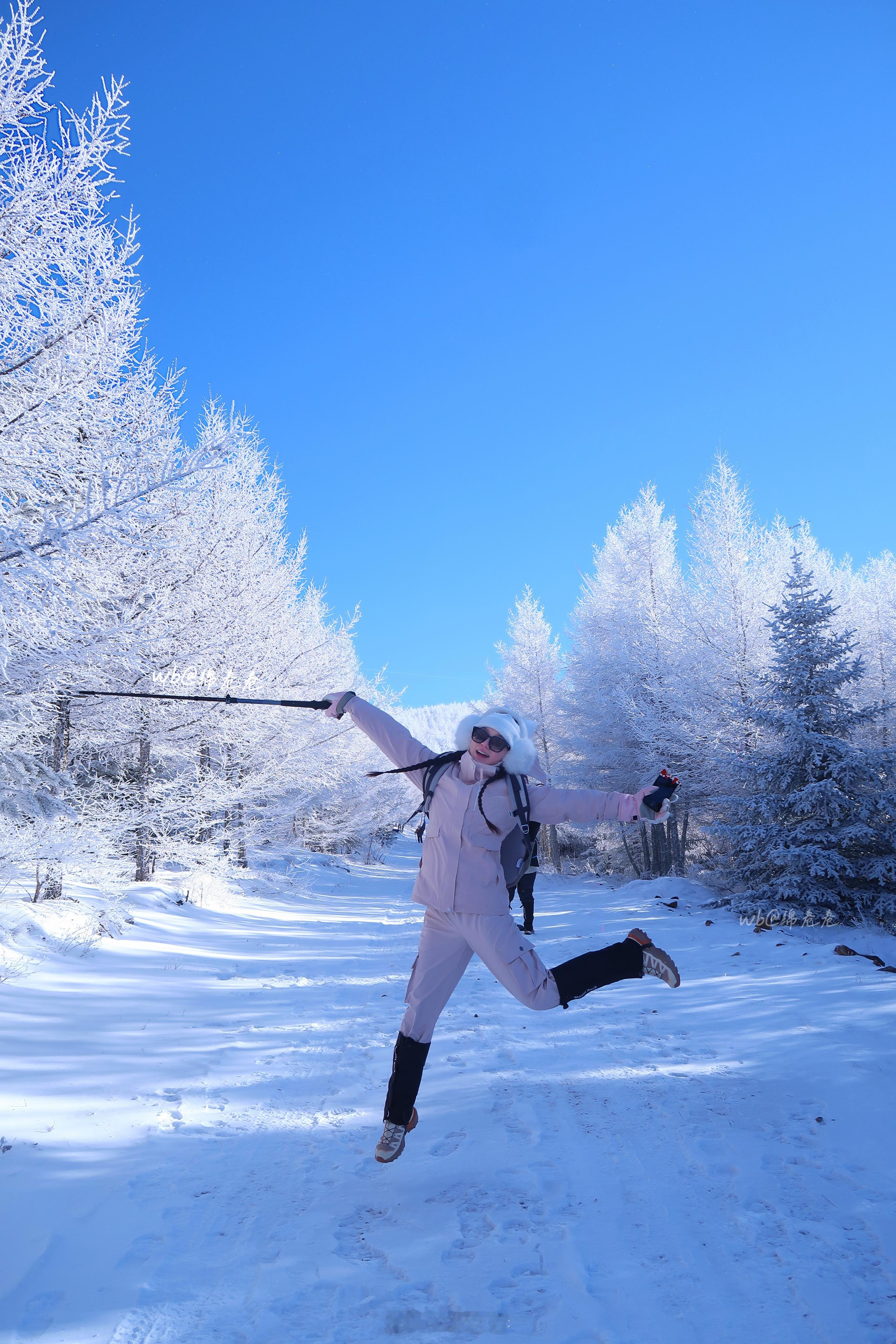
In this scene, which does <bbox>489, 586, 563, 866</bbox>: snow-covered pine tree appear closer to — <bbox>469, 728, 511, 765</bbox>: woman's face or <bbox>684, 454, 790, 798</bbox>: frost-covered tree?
<bbox>684, 454, 790, 798</bbox>: frost-covered tree

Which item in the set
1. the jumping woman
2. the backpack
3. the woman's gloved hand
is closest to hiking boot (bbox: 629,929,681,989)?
the jumping woman

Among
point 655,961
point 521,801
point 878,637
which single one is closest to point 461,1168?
point 655,961

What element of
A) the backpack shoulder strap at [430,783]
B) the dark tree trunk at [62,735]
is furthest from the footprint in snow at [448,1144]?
the dark tree trunk at [62,735]

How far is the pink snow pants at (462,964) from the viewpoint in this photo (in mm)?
3184

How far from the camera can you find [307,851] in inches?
794

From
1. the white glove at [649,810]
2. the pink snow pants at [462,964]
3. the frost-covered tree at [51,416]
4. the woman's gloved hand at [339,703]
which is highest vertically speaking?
the frost-covered tree at [51,416]

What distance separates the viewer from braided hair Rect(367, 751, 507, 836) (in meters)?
3.29

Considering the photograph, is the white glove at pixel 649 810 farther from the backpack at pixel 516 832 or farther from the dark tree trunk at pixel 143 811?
the dark tree trunk at pixel 143 811

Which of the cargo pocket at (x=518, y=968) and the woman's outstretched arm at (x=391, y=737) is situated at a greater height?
the woman's outstretched arm at (x=391, y=737)

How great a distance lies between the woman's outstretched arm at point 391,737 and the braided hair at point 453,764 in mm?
32

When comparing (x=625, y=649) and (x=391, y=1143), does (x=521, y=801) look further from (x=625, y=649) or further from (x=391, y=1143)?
(x=625, y=649)

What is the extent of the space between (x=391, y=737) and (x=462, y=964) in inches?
44.6

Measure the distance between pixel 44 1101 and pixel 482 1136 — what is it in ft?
7.76

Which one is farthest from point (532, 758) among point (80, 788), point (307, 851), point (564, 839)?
point (564, 839)
